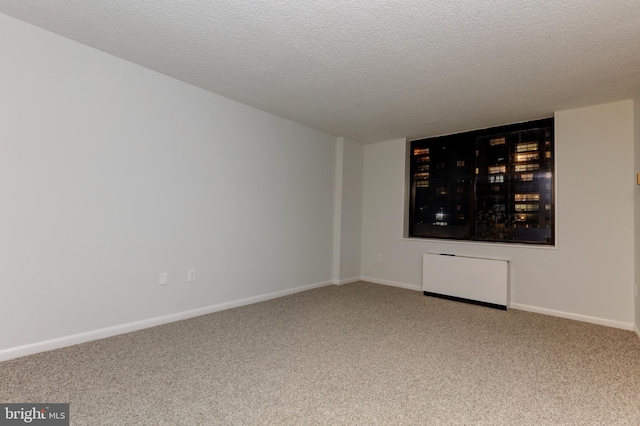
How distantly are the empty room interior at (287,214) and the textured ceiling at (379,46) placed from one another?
0.02 m

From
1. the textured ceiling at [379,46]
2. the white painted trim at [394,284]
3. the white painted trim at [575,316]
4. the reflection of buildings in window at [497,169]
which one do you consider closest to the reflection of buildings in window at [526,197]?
the reflection of buildings in window at [497,169]

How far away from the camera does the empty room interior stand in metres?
2.00

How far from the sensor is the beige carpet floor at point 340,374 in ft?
5.67

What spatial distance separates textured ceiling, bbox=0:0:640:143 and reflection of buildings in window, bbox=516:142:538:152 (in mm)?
585

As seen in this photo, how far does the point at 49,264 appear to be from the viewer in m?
2.48

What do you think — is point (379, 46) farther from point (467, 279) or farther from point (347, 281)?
point (347, 281)

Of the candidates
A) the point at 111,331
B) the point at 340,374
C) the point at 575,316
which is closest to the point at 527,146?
the point at 575,316

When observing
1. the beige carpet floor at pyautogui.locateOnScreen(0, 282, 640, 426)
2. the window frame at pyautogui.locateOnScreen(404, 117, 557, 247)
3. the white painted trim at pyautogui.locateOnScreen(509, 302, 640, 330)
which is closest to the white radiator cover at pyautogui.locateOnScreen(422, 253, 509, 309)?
the white painted trim at pyautogui.locateOnScreen(509, 302, 640, 330)

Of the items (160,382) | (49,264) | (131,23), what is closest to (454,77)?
(131,23)

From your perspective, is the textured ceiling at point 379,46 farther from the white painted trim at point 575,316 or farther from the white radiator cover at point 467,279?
the white painted trim at point 575,316

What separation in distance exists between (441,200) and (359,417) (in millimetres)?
3955

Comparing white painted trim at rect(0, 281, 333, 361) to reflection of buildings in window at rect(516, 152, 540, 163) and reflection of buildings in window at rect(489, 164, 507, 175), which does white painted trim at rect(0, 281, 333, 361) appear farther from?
reflection of buildings in window at rect(516, 152, 540, 163)

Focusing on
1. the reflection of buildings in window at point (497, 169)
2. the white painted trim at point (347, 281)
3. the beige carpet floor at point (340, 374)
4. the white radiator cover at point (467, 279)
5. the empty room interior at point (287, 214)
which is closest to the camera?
the beige carpet floor at point (340, 374)

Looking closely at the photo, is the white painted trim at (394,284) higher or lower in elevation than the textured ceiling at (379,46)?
lower
